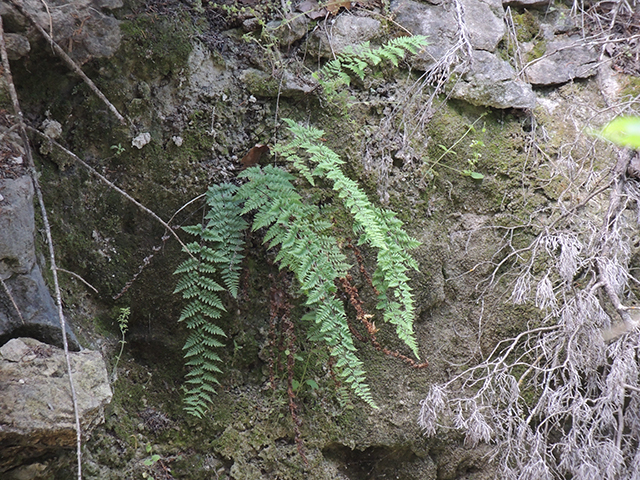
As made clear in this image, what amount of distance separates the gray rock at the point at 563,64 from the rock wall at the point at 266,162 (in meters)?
0.01

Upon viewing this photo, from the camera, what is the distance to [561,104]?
12.2 feet

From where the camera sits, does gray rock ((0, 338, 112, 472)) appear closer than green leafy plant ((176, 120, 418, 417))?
Yes

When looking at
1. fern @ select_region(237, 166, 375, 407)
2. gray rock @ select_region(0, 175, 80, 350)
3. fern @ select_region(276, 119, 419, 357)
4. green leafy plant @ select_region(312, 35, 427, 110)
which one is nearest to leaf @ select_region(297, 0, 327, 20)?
green leafy plant @ select_region(312, 35, 427, 110)

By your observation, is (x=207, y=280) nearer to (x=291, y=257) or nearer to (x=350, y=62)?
(x=291, y=257)

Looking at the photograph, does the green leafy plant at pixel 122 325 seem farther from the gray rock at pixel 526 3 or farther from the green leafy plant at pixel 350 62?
the gray rock at pixel 526 3

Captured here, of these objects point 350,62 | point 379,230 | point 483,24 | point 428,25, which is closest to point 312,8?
point 350,62

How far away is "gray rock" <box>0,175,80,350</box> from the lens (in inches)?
86.7

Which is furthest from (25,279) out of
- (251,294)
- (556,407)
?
(556,407)

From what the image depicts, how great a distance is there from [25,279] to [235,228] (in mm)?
1032

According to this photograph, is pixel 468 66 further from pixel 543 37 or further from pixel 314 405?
pixel 314 405

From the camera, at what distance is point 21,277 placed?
7.42 ft

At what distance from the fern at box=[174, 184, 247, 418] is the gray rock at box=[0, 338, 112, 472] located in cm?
57

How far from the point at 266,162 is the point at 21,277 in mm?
1444

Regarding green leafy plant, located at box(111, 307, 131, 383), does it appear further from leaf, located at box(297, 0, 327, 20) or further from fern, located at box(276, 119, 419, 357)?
leaf, located at box(297, 0, 327, 20)
